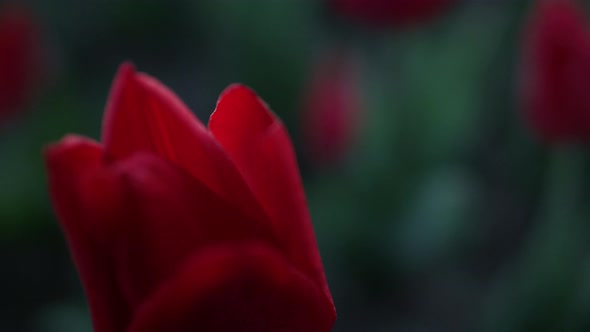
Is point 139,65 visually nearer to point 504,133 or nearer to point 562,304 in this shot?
point 504,133

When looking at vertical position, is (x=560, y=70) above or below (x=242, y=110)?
below

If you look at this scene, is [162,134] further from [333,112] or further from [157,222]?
[333,112]

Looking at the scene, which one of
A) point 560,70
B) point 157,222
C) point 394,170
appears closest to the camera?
point 157,222

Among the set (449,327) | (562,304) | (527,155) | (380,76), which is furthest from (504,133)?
(562,304)

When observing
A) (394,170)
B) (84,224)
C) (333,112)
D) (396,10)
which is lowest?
(394,170)

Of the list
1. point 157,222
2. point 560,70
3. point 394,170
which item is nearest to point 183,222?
point 157,222
